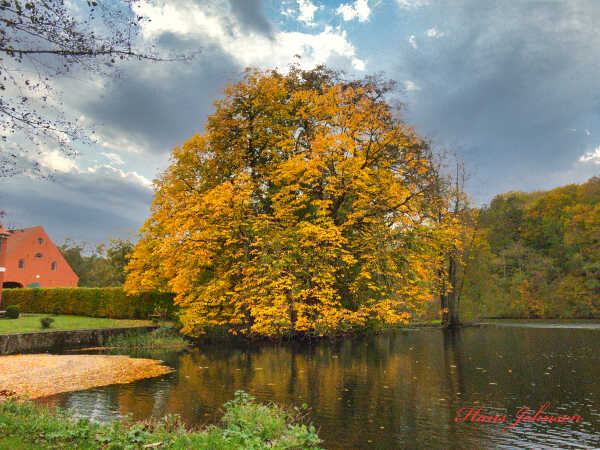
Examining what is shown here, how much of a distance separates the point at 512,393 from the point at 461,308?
25.8 meters

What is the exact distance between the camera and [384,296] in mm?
18688

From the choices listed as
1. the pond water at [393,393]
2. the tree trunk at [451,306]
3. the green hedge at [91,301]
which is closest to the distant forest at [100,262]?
the green hedge at [91,301]

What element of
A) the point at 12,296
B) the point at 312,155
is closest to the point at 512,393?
the point at 312,155

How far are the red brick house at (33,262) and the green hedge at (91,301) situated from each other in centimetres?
887

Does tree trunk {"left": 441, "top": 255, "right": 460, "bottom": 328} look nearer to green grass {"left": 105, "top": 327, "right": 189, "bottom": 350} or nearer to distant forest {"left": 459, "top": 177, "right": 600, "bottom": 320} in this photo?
distant forest {"left": 459, "top": 177, "right": 600, "bottom": 320}

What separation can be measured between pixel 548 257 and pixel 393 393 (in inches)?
1963

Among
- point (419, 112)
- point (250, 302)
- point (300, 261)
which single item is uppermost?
point (419, 112)

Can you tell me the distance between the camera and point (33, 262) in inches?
1699

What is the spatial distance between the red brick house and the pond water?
109 ft

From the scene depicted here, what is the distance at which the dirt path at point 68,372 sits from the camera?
10375 mm

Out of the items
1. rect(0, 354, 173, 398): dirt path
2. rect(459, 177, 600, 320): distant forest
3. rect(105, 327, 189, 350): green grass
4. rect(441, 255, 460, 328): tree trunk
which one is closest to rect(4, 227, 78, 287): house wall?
rect(105, 327, 189, 350): green grass

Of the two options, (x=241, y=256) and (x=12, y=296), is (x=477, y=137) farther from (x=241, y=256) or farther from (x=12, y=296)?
(x=12, y=296)

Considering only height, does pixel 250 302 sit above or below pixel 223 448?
above

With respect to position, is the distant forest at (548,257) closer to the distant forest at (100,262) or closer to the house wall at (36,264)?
the distant forest at (100,262)
